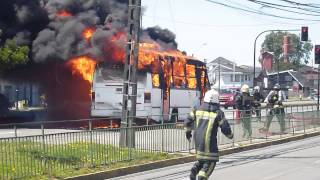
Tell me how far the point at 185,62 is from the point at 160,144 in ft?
40.8

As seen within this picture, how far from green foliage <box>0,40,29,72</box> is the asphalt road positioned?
13212mm

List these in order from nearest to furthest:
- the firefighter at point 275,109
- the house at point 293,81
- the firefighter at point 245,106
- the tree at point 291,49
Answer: the firefighter at point 245,106
the firefighter at point 275,109
the house at point 293,81
the tree at point 291,49

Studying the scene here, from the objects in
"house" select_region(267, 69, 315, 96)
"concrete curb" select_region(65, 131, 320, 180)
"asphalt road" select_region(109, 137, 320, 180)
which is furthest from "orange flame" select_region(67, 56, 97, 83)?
"house" select_region(267, 69, 315, 96)

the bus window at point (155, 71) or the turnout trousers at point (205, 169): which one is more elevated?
the bus window at point (155, 71)

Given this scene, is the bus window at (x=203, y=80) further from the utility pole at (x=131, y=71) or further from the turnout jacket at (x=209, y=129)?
the turnout jacket at (x=209, y=129)

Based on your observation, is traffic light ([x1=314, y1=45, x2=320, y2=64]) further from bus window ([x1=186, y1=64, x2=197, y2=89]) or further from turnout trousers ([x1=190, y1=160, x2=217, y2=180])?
turnout trousers ([x1=190, y1=160, x2=217, y2=180])

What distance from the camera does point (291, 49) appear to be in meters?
135

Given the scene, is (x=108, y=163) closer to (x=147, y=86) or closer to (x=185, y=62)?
(x=147, y=86)

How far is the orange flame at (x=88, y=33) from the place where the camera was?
26341 millimetres

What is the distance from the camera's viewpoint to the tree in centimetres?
14000

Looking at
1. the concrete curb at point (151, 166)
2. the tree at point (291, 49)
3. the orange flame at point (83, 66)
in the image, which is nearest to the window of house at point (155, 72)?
the orange flame at point (83, 66)

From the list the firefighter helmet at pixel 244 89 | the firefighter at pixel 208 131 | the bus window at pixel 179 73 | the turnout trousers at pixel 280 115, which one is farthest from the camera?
the bus window at pixel 179 73

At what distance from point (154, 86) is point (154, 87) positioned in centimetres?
4

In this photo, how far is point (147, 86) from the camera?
932 inches
